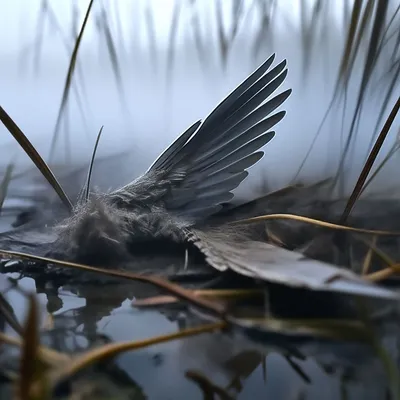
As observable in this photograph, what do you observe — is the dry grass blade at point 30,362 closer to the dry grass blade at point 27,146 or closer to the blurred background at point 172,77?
the dry grass blade at point 27,146

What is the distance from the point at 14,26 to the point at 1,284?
1.20ft

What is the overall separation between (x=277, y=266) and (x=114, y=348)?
100 mm

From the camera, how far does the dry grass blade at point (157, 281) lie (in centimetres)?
28

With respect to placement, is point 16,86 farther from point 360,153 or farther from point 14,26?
point 360,153

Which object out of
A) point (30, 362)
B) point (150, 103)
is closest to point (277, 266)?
point (30, 362)

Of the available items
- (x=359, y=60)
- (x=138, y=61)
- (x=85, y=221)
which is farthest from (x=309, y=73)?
(x=85, y=221)

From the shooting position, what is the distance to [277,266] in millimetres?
291

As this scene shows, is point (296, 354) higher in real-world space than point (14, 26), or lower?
lower

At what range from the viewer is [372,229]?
0.41 metres

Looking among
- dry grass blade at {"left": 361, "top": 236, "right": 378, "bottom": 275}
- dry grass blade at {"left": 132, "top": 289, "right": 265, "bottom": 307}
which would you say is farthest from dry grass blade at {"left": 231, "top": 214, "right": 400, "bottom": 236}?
dry grass blade at {"left": 132, "top": 289, "right": 265, "bottom": 307}

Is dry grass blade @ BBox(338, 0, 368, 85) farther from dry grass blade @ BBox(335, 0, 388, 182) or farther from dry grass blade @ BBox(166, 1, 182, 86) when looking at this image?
dry grass blade @ BBox(166, 1, 182, 86)

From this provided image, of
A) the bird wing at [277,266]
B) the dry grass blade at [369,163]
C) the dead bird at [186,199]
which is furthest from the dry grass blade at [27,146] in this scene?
the dry grass blade at [369,163]

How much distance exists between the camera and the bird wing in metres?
0.25

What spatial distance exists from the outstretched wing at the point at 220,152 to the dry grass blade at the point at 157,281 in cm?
8
